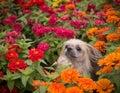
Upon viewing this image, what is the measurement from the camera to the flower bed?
3.17 metres

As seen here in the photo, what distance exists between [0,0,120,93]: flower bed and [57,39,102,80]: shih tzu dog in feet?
0.58

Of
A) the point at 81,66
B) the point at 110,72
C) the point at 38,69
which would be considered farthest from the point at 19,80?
the point at 110,72

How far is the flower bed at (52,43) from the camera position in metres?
3.17

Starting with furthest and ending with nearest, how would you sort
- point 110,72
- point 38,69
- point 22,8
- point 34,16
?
point 22,8
point 34,16
point 38,69
point 110,72

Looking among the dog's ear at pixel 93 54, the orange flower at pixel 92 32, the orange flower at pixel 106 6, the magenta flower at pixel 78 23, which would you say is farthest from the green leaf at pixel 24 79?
the orange flower at pixel 106 6

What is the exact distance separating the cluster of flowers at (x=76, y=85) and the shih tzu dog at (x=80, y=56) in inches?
37.6

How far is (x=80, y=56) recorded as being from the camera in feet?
13.8

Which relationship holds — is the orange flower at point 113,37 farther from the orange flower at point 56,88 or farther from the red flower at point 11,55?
the orange flower at point 56,88

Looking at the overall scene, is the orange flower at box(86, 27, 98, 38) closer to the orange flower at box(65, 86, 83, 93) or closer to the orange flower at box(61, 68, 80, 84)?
the orange flower at box(61, 68, 80, 84)

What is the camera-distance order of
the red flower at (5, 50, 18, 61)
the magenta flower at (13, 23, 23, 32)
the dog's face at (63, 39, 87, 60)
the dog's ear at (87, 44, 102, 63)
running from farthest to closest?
the magenta flower at (13, 23, 23, 32) → the dog's ear at (87, 44, 102, 63) → the dog's face at (63, 39, 87, 60) → the red flower at (5, 50, 18, 61)

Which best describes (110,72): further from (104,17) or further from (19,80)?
(104,17)

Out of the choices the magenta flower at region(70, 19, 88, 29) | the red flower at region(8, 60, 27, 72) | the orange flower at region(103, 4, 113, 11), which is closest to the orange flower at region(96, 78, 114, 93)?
the red flower at region(8, 60, 27, 72)

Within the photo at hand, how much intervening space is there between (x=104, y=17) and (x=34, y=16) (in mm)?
1055

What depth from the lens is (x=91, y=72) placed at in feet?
13.8
